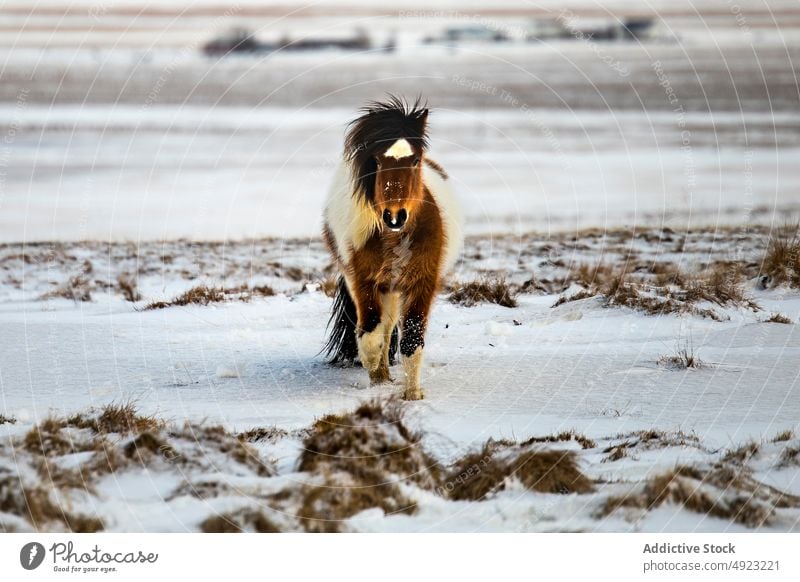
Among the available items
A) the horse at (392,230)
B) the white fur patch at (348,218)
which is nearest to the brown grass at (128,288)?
the white fur patch at (348,218)

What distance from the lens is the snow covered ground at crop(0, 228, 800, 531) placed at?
511 cm

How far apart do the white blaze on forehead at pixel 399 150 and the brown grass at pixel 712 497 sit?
9.29 ft

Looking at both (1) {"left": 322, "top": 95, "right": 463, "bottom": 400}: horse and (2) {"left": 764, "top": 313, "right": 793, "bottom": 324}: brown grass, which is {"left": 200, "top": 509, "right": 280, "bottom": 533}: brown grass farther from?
(2) {"left": 764, "top": 313, "right": 793, "bottom": 324}: brown grass

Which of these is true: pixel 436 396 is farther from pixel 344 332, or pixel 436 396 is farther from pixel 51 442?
pixel 51 442

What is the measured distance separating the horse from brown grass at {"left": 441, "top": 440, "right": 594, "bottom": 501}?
64.2 inches

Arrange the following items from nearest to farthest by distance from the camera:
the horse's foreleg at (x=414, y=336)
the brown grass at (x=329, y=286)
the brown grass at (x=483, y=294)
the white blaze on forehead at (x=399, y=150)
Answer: the white blaze on forehead at (x=399, y=150) < the horse's foreleg at (x=414, y=336) < the brown grass at (x=483, y=294) < the brown grass at (x=329, y=286)

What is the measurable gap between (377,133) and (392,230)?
712 mm

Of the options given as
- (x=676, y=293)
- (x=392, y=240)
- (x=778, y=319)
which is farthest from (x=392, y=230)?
(x=778, y=319)

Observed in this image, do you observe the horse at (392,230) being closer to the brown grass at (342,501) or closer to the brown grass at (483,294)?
the brown grass at (342,501)

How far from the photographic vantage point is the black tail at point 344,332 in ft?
26.7

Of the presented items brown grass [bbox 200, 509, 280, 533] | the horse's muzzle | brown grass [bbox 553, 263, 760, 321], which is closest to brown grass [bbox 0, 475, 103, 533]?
brown grass [bbox 200, 509, 280, 533]

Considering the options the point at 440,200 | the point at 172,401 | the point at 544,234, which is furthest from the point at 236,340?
the point at 544,234

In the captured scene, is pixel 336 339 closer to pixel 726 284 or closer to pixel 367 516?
pixel 367 516

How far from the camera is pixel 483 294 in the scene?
1034 centimetres
